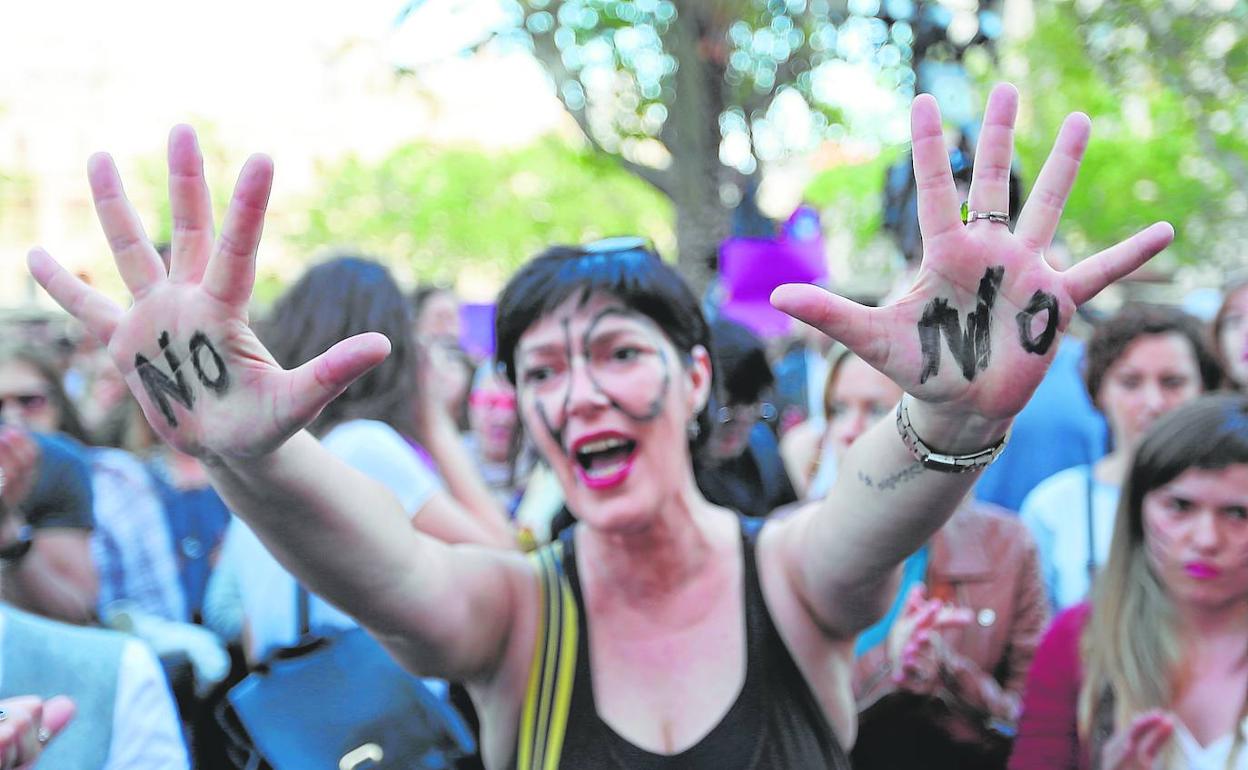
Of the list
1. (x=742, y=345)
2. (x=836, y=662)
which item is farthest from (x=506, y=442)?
(x=836, y=662)

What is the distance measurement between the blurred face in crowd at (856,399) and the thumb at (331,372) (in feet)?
6.30

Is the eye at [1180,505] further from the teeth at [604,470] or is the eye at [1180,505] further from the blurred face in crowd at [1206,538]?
the teeth at [604,470]

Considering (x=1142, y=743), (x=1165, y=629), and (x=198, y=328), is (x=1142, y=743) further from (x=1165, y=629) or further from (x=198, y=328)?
(x=198, y=328)

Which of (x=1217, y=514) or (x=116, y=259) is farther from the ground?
(x=116, y=259)

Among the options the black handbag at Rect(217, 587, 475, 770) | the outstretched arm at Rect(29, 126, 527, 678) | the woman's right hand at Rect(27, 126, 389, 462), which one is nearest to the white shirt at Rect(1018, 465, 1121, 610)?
the black handbag at Rect(217, 587, 475, 770)

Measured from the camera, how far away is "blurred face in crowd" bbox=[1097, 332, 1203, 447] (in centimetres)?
344

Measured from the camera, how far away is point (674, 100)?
8188mm

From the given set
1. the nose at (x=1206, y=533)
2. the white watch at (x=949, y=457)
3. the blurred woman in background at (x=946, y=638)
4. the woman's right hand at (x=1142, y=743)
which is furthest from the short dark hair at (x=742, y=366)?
the white watch at (x=949, y=457)

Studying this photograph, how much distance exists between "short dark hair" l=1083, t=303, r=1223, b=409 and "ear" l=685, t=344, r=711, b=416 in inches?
71.5

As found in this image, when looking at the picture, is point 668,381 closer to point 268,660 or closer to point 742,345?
point 268,660

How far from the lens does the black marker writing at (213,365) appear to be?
60.5 inches

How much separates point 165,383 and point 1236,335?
3.49 meters

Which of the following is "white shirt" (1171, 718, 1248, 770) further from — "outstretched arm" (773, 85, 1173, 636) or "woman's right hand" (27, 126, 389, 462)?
"woman's right hand" (27, 126, 389, 462)

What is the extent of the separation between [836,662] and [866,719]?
1.76 feet
